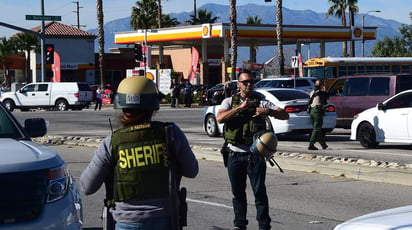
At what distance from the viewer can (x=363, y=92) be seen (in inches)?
816

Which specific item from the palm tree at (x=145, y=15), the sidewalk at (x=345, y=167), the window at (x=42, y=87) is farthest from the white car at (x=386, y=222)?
the palm tree at (x=145, y=15)

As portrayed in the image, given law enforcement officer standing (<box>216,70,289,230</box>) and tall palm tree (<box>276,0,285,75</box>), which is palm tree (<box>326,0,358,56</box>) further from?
law enforcement officer standing (<box>216,70,289,230</box>)

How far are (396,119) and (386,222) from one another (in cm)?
1260

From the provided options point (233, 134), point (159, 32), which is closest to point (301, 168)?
point (233, 134)

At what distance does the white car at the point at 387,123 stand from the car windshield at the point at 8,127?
1118cm

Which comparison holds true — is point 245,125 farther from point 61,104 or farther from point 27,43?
point 27,43

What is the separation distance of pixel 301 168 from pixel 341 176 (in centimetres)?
99

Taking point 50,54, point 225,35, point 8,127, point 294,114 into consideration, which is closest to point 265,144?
point 8,127

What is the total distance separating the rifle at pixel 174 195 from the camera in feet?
14.6

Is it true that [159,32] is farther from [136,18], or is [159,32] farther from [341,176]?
[341,176]

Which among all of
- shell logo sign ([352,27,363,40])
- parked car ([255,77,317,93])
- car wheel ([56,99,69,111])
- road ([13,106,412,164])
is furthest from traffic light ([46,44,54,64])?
shell logo sign ([352,27,363,40])

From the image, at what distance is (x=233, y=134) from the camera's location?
24.9 feet

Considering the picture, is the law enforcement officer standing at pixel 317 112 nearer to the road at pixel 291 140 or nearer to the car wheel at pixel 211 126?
the road at pixel 291 140

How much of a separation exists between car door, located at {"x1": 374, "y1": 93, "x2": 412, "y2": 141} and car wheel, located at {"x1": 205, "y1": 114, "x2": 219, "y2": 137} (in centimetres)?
553
